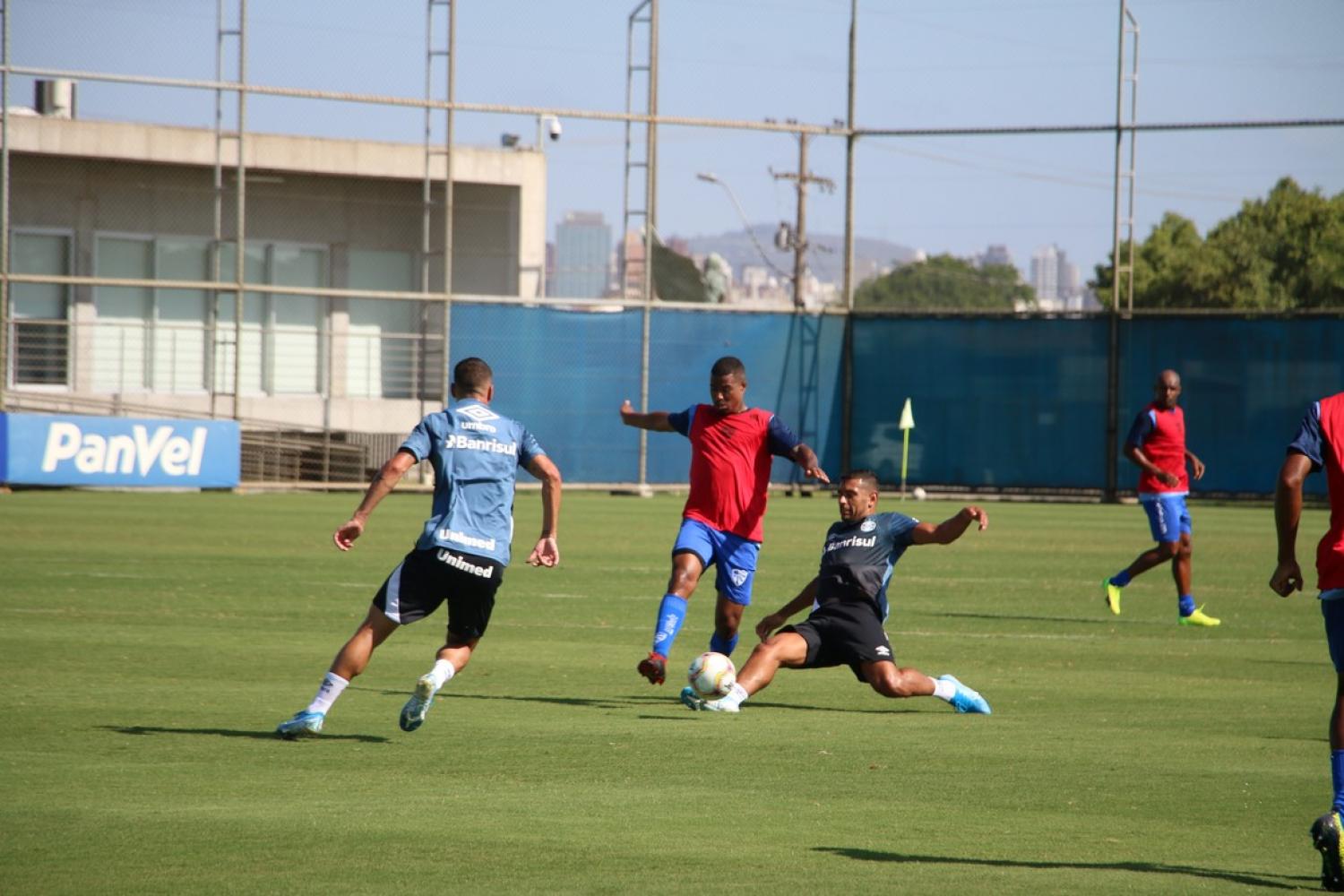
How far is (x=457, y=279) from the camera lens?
4906 centimetres

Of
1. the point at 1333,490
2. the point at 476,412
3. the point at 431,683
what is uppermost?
the point at 476,412

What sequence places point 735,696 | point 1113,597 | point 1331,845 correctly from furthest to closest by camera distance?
point 1113,597 → point 735,696 → point 1331,845

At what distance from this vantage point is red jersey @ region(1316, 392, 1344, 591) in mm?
6648

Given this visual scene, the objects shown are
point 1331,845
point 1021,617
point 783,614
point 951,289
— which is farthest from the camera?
point 951,289

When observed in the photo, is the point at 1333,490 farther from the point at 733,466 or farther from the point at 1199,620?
the point at 1199,620

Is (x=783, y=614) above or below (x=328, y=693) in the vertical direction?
above

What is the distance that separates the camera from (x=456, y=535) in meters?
9.62

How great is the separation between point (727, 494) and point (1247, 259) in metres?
71.6

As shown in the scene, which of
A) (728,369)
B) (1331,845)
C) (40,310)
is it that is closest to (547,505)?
(728,369)

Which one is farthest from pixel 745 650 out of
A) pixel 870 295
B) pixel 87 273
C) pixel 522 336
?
pixel 870 295

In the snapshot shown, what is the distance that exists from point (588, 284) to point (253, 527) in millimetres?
17822

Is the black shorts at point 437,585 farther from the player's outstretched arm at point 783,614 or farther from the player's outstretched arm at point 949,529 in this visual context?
the player's outstretched arm at point 949,529

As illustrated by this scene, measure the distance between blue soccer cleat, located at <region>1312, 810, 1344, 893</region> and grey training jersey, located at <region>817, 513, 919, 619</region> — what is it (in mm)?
4090

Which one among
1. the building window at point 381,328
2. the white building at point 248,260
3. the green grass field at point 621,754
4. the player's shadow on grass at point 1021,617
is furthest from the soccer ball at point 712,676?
the building window at point 381,328
